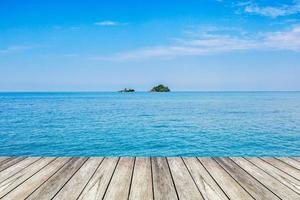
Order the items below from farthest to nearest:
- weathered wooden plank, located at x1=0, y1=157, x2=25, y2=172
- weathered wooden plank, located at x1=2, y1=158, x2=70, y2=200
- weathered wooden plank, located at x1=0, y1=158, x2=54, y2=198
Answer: weathered wooden plank, located at x1=0, y1=157, x2=25, y2=172
weathered wooden plank, located at x1=0, y1=158, x2=54, y2=198
weathered wooden plank, located at x1=2, y1=158, x2=70, y2=200

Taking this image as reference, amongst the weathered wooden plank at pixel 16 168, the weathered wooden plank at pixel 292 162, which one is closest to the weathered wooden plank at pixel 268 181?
the weathered wooden plank at pixel 292 162

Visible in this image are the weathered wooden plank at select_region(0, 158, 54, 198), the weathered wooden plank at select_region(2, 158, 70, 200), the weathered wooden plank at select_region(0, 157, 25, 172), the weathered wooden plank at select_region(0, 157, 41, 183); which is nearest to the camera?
the weathered wooden plank at select_region(2, 158, 70, 200)

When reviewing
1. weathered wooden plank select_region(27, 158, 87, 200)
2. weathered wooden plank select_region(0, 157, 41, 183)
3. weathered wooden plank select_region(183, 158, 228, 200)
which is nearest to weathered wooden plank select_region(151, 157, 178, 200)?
weathered wooden plank select_region(183, 158, 228, 200)

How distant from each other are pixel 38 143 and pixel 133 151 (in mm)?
5750

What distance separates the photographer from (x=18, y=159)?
3.83 metres

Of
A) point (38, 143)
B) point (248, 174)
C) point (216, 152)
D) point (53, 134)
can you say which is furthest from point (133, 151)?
point (248, 174)

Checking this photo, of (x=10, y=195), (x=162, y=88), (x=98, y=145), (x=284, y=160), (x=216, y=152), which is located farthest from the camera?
(x=162, y=88)

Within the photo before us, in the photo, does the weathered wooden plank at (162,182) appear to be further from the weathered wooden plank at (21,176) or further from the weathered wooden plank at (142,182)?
the weathered wooden plank at (21,176)

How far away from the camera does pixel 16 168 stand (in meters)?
3.38

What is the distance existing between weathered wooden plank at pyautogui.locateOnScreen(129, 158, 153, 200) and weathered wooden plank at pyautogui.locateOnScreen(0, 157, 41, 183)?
4.62 feet

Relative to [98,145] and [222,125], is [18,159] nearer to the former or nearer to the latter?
[98,145]

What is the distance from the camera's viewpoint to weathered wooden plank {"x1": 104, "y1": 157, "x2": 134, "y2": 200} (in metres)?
2.52

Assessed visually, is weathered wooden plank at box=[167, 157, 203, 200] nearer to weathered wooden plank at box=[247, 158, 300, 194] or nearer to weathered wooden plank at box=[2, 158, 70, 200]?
weathered wooden plank at box=[247, 158, 300, 194]

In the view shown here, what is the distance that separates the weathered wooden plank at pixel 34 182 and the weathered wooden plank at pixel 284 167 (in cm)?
276
